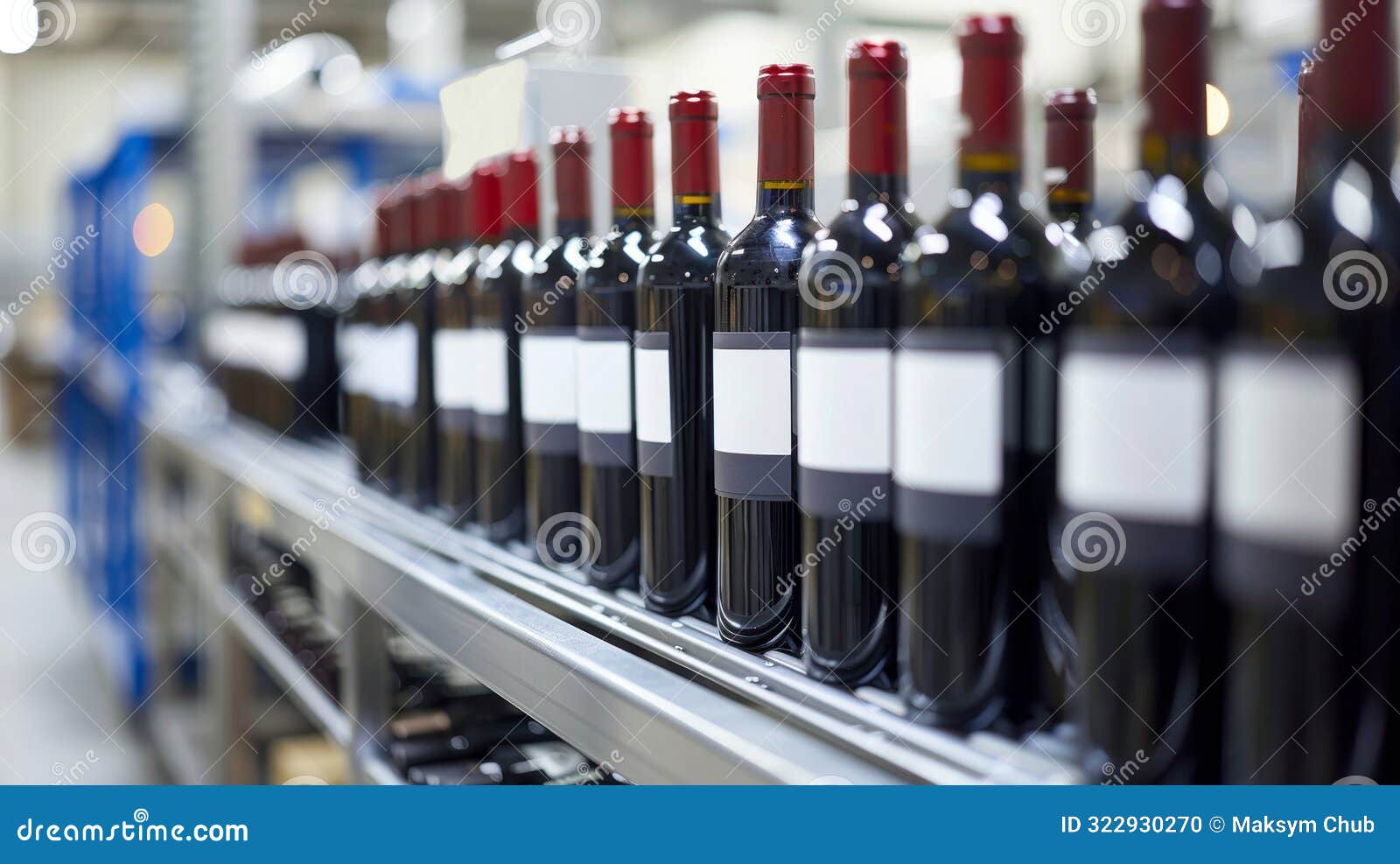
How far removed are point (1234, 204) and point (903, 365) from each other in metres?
0.20

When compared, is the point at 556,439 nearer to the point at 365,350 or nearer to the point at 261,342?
the point at 365,350

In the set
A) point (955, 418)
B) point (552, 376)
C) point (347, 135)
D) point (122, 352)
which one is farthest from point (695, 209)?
point (122, 352)

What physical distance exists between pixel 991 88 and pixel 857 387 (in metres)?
0.20

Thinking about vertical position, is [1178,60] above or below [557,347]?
above

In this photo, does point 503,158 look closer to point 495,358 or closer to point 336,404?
point 495,358

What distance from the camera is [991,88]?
2.23ft

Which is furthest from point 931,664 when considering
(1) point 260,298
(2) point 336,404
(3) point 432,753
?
(1) point 260,298

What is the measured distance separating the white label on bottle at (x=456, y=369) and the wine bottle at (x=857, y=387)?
0.63 meters

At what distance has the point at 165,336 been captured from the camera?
160 inches

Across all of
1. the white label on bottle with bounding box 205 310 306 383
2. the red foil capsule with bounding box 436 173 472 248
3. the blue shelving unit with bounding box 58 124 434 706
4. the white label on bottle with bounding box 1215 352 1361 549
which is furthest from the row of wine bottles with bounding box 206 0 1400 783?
the blue shelving unit with bounding box 58 124 434 706

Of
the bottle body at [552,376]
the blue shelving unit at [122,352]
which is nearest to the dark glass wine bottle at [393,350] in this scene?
the bottle body at [552,376]

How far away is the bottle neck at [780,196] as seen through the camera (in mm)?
878

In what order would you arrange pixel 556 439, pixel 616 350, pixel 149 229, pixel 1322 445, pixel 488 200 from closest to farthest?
pixel 1322 445 < pixel 616 350 < pixel 556 439 < pixel 488 200 < pixel 149 229

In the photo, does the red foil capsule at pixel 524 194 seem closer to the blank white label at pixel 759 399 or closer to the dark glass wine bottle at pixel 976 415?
the blank white label at pixel 759 399
